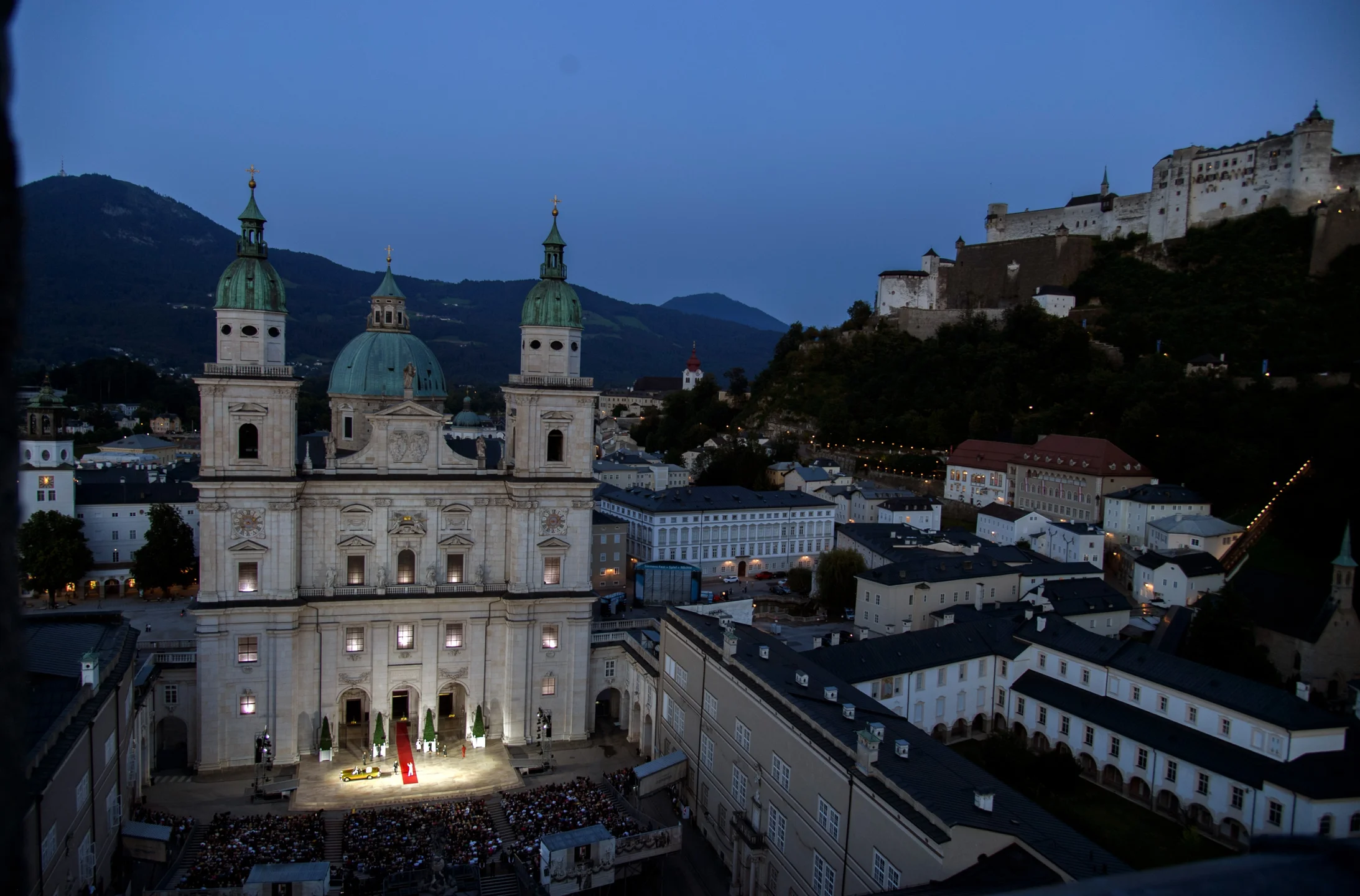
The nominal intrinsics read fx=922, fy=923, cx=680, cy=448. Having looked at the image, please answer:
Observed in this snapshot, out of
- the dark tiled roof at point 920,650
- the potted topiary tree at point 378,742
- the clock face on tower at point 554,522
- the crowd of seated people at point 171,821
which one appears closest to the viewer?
the crowd of seated people at point 171,821

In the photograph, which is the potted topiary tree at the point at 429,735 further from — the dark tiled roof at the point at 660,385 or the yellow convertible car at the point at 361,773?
the dark tiled roof at the point at 660,385

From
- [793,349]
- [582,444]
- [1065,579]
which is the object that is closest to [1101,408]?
[1065,579]

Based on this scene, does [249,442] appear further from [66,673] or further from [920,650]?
[920,650]

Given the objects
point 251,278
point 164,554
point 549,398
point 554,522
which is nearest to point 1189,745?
point 554,522

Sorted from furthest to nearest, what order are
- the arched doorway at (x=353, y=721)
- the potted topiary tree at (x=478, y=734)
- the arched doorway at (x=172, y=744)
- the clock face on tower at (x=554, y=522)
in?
the clock face on tower at (x=554, y=522) < the potted topiary tree at (x=478, y=734) < the arched doorway at (x=353, y=721) < the arched doorway at (x=172, y=744)

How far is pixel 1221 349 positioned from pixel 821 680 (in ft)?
232

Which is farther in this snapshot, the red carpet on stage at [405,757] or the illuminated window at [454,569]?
the illuminated window at [454,569]

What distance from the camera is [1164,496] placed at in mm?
66000

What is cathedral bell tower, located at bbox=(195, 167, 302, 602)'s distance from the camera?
3450 cm

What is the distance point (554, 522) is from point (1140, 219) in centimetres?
9323

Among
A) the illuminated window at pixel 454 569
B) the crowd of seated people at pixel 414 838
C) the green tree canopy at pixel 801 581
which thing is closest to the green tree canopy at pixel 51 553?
the illuminated window at pixel 454 569

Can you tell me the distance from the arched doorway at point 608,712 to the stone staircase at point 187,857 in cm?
1638

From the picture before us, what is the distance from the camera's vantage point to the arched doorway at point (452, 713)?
3838 centimetres

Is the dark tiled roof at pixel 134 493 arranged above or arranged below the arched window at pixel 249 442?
below
